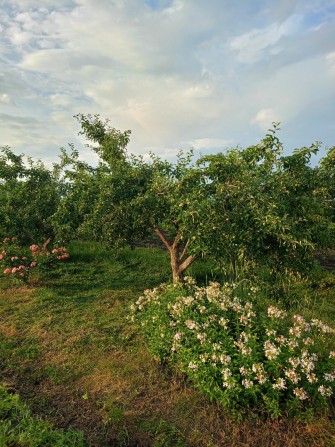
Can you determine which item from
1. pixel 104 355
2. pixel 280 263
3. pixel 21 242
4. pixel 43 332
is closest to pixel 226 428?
pixel 104 355

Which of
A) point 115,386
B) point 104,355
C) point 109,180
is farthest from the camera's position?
point 109,180

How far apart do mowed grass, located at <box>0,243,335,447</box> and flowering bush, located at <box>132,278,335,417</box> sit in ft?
1.01

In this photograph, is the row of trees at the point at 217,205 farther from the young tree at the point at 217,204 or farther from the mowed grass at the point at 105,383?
the mowed grass at the point at 105,383

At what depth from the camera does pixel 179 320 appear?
4867mm

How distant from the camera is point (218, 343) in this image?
4.36 metres

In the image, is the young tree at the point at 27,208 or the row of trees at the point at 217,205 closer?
the row of trees at the point at 217,205

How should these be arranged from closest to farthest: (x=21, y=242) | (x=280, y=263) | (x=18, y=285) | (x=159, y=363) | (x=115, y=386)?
1. (x=115, y=386)
2. (x=159, y=363)
3. (x=280, y=263)
4. (x=18, y=285)
5. (x=21, y=242)

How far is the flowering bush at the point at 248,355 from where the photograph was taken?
3.92 m

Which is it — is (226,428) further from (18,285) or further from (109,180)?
(18,285)

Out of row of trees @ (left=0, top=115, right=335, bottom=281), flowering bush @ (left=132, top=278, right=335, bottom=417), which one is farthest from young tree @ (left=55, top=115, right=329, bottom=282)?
flowering bush @ (left=132, top=278, right=335, bottom=417)

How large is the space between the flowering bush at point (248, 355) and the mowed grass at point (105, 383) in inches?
12.1

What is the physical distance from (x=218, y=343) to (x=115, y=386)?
1.79m

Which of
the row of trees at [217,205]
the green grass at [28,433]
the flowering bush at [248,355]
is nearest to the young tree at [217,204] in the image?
the row of trees at [217,205]

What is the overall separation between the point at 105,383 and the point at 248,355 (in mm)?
2332
